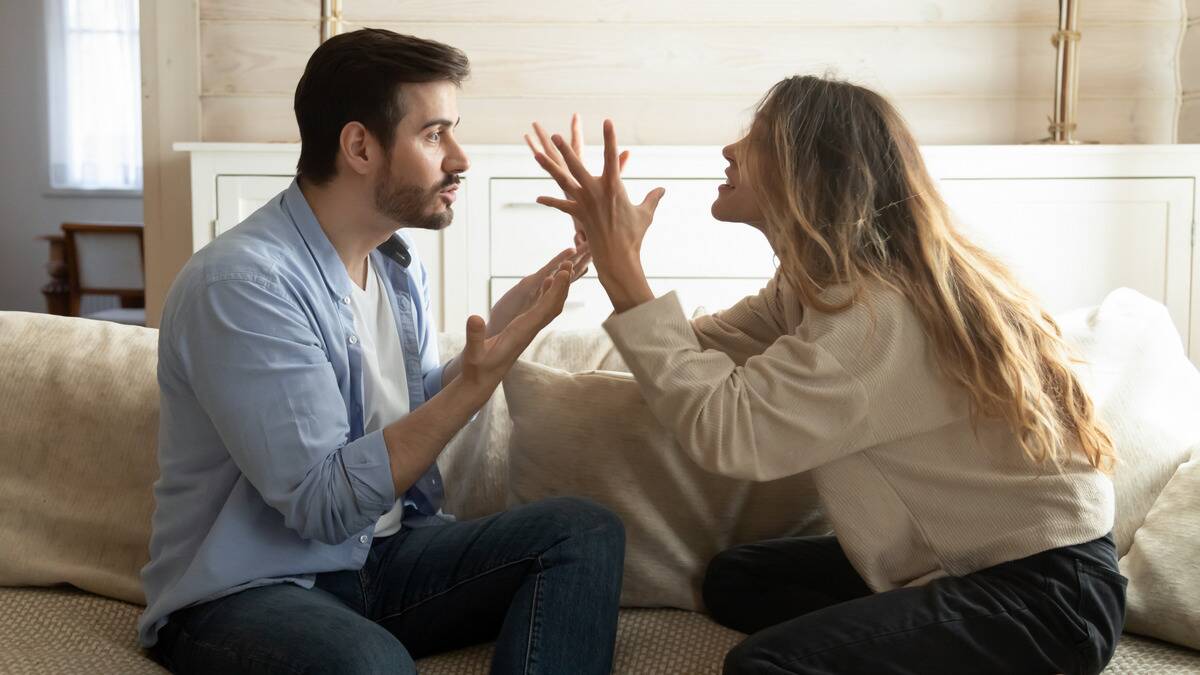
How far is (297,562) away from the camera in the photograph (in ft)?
4.51

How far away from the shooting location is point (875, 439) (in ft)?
4.42

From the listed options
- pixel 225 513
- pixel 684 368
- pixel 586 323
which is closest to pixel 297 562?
pixel 225 513

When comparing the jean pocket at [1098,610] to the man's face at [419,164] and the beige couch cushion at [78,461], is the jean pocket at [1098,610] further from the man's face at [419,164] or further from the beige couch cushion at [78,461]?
the beige couch cushion at [78,461]

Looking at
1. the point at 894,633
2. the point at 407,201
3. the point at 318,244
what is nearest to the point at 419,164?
the point at 407,201

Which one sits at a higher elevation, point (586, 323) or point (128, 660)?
point (586, 323)

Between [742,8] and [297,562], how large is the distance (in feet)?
7.77

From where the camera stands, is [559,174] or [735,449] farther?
[559,174]

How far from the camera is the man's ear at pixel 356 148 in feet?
Result: 5.04

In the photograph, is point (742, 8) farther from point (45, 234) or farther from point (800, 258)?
point (45, 234)

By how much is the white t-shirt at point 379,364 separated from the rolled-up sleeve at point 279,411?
155mm

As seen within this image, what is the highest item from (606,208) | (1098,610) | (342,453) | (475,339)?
(606,208)

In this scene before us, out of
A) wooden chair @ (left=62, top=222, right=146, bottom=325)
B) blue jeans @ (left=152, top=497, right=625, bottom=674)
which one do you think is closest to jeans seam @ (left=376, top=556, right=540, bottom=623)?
blue jeans @ (left=152, top=497, right=625, bottom=674)

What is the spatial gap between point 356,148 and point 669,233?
4.60ft

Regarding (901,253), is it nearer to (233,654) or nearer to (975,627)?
(975,627)
